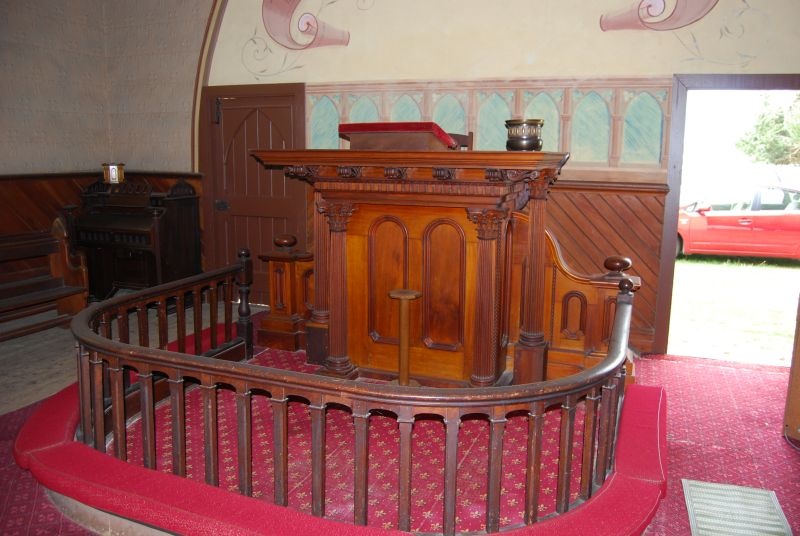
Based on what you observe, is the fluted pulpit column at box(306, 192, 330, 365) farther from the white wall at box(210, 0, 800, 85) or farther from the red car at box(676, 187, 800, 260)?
the red car at box(676, 187, 800, 260)

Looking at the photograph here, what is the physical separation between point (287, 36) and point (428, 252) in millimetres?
3382

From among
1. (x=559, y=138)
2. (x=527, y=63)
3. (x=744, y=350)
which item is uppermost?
(x=527, y=63)

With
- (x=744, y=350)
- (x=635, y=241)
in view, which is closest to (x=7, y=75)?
(x=635, y=241)

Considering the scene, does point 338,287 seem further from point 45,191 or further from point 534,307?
point 45,191

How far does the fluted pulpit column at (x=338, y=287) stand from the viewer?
394 centimetres

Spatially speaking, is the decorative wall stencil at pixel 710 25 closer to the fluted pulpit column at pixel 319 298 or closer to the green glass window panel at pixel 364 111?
the green glass window panel at pixel 364 111

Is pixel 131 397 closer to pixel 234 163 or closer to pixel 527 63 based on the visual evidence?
pixel 234 163

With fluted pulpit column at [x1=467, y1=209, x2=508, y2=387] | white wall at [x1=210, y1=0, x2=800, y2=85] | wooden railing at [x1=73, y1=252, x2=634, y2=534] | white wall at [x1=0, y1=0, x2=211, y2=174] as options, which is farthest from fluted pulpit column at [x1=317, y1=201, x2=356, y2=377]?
white wall at [x1=0, y1=0, x2=211, y2=174]

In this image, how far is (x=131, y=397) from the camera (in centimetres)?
377

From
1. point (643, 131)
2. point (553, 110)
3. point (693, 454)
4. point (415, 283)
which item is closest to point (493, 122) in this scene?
point (553, 110)

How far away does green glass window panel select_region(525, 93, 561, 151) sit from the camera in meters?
5.38

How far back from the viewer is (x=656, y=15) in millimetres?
4973

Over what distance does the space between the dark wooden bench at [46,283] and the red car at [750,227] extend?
8679 millimetres

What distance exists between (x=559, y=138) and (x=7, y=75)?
5.24 meters
